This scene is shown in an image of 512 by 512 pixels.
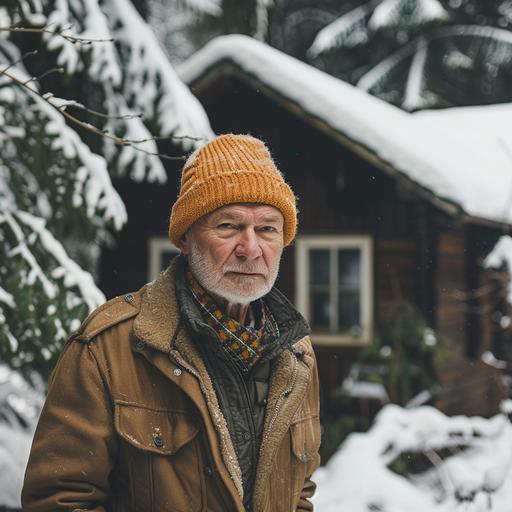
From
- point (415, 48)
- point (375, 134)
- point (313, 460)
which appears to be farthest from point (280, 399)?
point (415, 48)

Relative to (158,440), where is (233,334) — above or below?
above

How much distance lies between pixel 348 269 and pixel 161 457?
21.2ft

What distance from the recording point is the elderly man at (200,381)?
5.98 feet

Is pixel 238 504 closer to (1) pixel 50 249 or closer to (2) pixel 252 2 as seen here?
(1) pixel 50 249

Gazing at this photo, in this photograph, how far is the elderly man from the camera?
1.82 meters

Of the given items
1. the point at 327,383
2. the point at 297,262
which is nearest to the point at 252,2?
the point at 297,262

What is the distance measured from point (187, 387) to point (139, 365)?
154mm

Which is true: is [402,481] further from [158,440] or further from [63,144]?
[158,440]

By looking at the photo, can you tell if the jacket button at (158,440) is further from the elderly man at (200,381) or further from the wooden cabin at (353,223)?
the wooden cabin at (353,223)

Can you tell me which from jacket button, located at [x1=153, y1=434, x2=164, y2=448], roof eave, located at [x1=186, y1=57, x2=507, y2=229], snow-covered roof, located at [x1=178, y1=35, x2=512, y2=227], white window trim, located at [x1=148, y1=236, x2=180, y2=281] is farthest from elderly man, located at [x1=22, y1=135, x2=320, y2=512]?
white window trim, located at [x1=148, y1=236, x2=180, y2=281]

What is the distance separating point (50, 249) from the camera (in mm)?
3709

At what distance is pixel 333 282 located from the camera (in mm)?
8141

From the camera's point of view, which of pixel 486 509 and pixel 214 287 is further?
pixel 486 509

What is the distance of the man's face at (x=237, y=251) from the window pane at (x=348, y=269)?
239 inches
